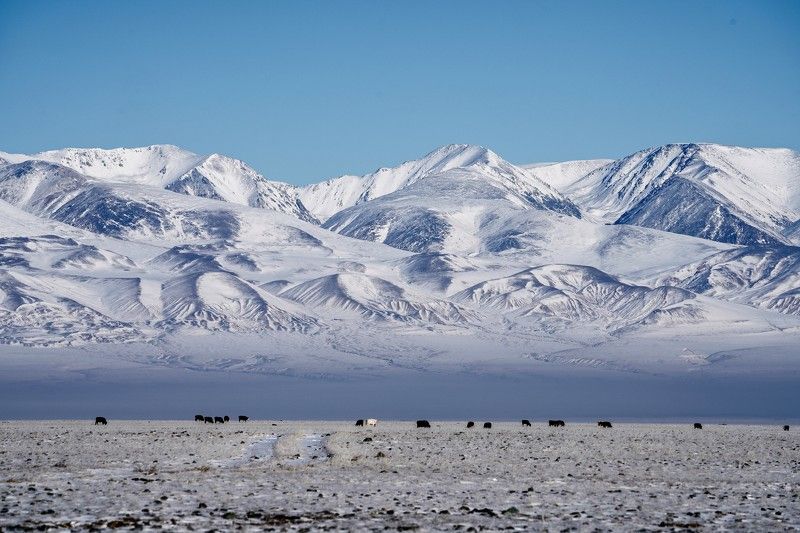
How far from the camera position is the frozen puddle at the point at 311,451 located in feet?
209

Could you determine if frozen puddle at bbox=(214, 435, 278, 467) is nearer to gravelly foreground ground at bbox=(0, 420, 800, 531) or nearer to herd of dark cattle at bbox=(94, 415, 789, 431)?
gravelly foreground ground at bbox=(0, 420, 800, 531)

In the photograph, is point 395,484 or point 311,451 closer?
point 395,484

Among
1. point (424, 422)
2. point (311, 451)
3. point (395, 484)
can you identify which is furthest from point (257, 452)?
point (424, 422)

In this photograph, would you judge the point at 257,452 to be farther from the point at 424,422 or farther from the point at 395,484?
the point at 424,422

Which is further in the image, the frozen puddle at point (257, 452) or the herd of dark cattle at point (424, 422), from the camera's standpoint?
the herd of dark cattle at point (424, 422)

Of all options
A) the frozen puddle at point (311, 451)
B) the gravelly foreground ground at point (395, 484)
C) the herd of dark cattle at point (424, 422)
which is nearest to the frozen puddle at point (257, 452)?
the gravelly foreground ground at point (395, 484)

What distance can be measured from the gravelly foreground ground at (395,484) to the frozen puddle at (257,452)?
0.45 feet

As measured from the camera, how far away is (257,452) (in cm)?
7119

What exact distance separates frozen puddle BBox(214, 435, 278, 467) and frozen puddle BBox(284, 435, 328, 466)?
1.70m

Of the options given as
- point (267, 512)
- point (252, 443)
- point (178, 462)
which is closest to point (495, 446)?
point (252, 443)

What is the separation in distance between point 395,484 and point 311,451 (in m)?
21.7

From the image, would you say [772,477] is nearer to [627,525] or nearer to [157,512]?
[627,525]

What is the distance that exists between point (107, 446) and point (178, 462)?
530 inches

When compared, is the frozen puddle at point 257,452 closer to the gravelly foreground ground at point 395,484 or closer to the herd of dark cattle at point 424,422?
the gravelly foreground ground at point 395,484
